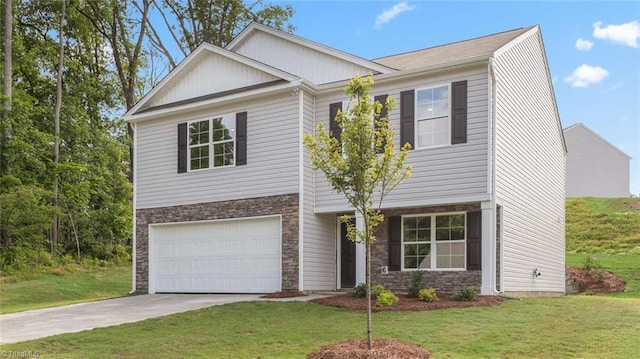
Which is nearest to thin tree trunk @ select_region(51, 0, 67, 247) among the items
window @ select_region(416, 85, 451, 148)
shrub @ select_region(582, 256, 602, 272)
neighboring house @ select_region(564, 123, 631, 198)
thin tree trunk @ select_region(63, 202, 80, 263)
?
thin tree trunk @ select_region(63, 202, 80, 263)

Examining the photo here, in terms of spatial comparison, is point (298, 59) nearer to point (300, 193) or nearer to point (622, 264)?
point (300, 193)

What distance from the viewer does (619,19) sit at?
19.6 metres

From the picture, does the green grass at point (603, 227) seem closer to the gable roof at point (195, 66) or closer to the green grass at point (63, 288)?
the gable roof at point (195, 66)

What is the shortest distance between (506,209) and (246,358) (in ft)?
27.0

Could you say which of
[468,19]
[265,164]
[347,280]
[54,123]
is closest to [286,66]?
[265,164]

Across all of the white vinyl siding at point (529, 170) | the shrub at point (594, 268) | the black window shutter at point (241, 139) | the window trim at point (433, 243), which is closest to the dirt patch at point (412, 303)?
the window trim at point (433, 243)

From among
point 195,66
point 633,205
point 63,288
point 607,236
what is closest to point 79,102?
point 63,288

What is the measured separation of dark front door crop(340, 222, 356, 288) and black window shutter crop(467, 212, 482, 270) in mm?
3603

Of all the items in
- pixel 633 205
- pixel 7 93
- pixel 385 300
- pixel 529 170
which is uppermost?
pixel 7 93

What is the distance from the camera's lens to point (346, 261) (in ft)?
52.4

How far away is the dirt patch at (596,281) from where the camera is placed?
18375 mm

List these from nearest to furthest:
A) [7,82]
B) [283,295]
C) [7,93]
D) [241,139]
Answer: [283,295] → [241,139] → [7,93] → [7,82]

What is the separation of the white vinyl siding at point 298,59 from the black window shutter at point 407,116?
164cm

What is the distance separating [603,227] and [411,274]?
1608cm
